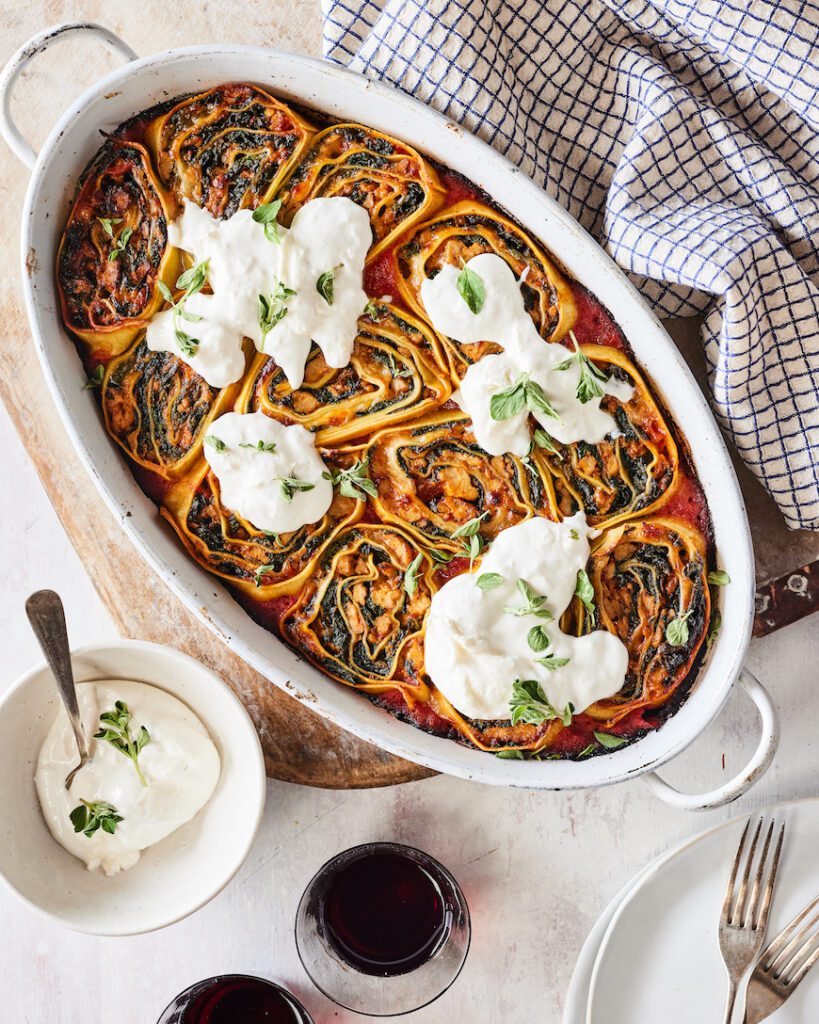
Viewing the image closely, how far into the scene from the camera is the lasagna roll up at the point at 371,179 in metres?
2.15

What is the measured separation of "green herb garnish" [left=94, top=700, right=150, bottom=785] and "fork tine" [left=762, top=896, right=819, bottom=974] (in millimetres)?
1428

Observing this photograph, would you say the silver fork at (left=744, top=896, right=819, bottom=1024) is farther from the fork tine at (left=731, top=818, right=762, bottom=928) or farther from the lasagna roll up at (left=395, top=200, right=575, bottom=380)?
the lasagna roll up at (left=395, top=200, right=575, bottom=380)

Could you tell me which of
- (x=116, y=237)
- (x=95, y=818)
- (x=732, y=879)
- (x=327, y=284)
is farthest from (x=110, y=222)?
(x=732, y=879)

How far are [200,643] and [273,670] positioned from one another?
0.34 m

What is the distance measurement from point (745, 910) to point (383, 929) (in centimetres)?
84

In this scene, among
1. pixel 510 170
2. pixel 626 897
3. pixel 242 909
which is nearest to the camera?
pixel 510 170

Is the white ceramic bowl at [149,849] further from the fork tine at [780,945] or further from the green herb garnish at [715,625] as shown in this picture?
the fork tine at [780,945]

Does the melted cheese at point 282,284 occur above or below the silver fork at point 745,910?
above

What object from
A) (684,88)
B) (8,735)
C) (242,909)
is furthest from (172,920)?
(684,88)

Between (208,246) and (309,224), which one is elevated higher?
(309,224)

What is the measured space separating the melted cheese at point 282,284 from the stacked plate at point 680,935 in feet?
4.46

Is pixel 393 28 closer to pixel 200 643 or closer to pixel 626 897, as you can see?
pixel 200 643

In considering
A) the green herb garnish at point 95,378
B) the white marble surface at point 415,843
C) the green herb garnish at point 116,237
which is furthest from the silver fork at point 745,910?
the green herb garnish at point 116,237

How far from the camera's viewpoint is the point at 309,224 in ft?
7.00
